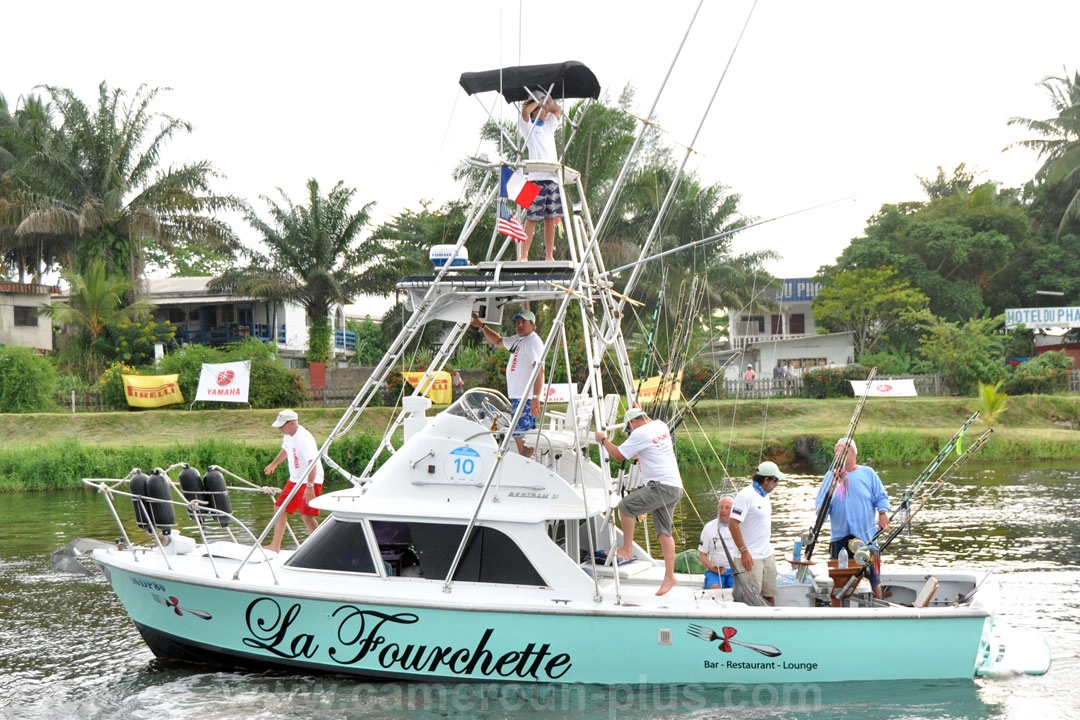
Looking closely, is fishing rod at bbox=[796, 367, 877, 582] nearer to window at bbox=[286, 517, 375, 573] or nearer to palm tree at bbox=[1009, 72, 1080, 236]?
window at bbox=[286, 517, 375, 573]

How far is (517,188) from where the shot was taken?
930 cm

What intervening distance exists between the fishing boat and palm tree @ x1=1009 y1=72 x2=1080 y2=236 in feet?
159

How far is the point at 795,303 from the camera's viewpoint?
59.7 m

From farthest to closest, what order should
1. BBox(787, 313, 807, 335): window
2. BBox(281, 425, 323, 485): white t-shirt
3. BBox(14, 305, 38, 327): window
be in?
1. BBox(787, 313, 807, 335): window
2. BBox(14, 305, 38, 327): window
3. BBox(281, 425, 323, 485): white t-shirt

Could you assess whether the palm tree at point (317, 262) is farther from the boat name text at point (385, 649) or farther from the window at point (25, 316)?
the boat name text at point (385, 649)

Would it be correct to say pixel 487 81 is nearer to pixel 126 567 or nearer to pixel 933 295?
pixel 126 567

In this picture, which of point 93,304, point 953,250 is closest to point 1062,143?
point 953,250

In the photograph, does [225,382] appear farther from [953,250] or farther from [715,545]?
A: [953,250]

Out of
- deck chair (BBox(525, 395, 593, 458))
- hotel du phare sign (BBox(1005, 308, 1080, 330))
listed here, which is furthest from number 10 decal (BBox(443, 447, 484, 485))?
hotel du phare sign (BBox(1005, 308, 1080, 330))

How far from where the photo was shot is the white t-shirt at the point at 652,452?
9.12m

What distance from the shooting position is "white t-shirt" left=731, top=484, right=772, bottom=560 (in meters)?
9.05

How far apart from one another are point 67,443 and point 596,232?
68.2 feet

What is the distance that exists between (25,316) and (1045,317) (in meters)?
41.9

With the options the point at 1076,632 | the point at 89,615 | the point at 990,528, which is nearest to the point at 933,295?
the point at 990,528
